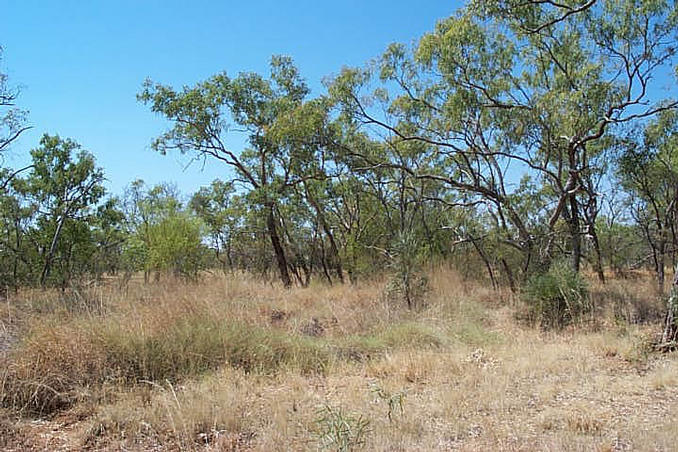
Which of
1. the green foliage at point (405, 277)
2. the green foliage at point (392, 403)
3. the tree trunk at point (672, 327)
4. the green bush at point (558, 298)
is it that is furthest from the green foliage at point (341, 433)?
the green foliage at point (405, 277)

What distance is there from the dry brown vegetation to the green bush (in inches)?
16.6

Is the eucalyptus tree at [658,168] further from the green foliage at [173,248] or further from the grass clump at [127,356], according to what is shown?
the green foliage at [173,248]

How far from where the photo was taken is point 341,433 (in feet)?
10.7

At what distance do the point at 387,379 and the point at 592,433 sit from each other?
204cm

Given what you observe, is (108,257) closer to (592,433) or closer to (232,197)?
(232,197)

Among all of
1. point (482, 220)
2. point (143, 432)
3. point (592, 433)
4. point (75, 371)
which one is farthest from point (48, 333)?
point (482, 220)

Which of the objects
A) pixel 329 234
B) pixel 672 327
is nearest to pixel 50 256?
pixel 329 234

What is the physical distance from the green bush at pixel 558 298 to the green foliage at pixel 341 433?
5431 millimetres

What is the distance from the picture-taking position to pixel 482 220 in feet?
45.4

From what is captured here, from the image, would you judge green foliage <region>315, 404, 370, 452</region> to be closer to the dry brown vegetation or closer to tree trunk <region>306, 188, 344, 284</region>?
the dry brown vegetation

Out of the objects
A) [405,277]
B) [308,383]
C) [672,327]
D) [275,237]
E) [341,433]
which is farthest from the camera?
[275,237]

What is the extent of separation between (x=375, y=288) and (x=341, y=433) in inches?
316

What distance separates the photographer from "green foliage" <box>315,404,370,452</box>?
3.16 m

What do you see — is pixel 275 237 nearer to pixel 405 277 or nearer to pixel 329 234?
pixel 329 234
